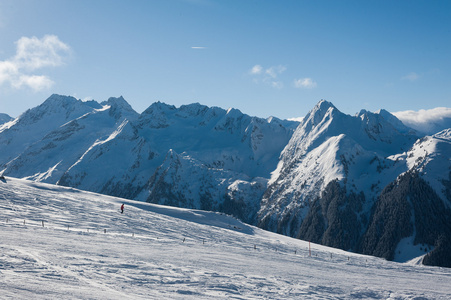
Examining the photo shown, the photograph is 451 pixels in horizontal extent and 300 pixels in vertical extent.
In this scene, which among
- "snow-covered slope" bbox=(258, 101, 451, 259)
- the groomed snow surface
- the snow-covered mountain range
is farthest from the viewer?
"snow-covered slope" bbox=(258, 101, 451, 259)

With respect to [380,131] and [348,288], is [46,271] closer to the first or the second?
[348,288]

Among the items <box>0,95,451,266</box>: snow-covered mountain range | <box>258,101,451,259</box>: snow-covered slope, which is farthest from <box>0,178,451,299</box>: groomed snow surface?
<box>258,101,451,259</box>: snow-covered slope

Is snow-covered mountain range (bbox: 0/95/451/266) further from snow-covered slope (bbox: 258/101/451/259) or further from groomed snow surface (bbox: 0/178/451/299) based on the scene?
groomed snow surface (bbox: 0/178/451/299)

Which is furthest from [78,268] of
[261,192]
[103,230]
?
[261,192]

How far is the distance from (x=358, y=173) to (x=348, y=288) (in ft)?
453

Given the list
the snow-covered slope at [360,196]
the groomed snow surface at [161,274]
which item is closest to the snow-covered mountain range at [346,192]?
the snow-covered slope at [360,196]

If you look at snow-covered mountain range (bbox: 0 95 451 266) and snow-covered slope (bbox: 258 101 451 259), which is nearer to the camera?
snow-covered mountain range (bbox: 0 95 451 266)

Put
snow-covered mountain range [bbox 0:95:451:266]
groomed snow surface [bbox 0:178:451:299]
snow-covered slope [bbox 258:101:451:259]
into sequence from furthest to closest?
snow-covered slope [bbox 258:101:451:259] → snow-covered mountain range [bbox 0:95:451:266] → groomed snow surface [bbox 0:178:451:299]

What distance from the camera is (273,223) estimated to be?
154 m

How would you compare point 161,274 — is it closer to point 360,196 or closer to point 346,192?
point 346,192

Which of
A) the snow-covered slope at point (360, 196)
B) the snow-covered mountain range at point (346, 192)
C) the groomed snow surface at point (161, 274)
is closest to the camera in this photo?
the groomed snow surface at point (161, 274)

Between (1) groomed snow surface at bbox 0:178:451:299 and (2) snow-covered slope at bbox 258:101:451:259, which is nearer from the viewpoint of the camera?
(1) groomed snow surface at bbox 0:178:451:299

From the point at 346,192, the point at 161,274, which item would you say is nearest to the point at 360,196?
the point at 346,192

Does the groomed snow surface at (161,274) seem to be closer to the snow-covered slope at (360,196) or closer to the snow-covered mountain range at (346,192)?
Answer: the snow-covered mountain range at (346,192)
